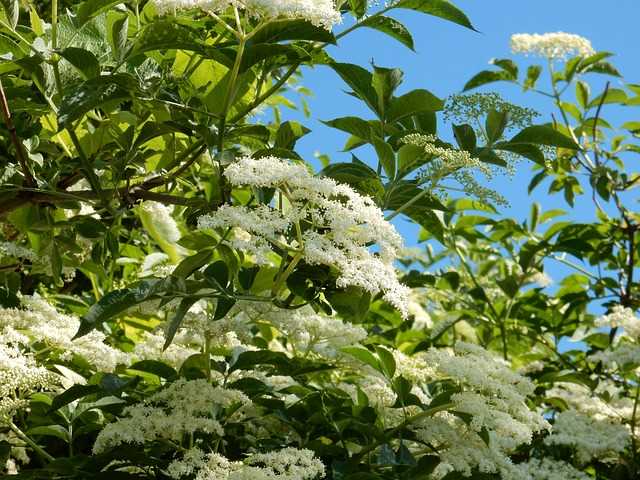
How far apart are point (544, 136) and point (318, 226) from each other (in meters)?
0.58

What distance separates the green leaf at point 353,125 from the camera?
75.0 inches

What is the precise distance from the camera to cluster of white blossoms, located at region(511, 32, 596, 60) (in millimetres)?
3742

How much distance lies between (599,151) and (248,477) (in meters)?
2.72

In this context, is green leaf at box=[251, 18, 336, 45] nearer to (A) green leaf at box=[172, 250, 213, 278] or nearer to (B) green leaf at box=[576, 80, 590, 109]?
(A) green leaf at box=[172, 250, 213, 278]

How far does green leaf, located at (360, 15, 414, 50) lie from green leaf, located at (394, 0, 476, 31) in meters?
0.03

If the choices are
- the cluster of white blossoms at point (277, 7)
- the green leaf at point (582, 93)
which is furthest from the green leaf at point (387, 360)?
the green leaf at point (582, 93)

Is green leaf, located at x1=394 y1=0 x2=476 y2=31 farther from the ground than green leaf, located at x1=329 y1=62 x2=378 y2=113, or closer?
farther from the ground

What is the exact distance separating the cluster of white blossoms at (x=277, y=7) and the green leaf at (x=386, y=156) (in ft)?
0.94

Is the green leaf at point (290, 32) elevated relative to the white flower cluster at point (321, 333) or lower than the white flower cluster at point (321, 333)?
elevated

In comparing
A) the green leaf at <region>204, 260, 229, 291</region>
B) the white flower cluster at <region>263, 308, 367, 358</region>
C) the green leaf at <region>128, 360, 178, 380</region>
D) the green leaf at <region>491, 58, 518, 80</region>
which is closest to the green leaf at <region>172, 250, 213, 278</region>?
the green leaf at <region>204, 260, 229, 291</region>

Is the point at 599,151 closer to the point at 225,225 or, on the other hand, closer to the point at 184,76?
the point at 184,76

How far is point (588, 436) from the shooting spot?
8.68 ft

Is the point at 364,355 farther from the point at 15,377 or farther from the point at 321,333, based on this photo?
the point at 15,377

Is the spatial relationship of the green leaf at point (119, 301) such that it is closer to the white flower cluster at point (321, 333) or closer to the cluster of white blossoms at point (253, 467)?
the cluster of white blossoms at point (253, 467)
